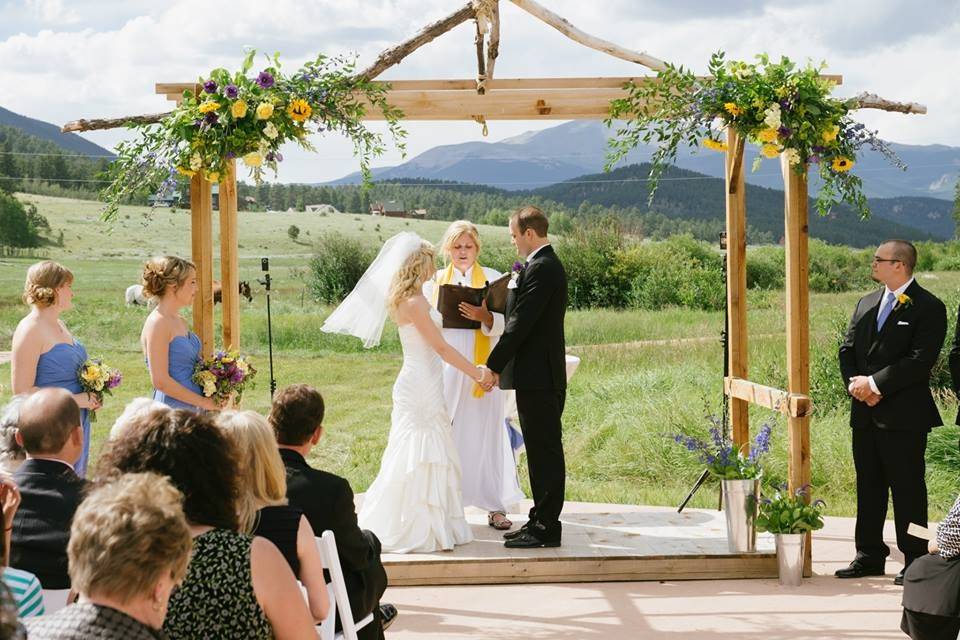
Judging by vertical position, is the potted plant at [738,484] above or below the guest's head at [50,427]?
below

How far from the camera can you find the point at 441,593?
229 inches

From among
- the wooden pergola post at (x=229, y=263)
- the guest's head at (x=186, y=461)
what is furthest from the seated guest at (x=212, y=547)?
the wooden pergola post at (x=229, y=263)

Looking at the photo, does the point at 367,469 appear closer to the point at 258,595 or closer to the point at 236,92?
the point at 236,92

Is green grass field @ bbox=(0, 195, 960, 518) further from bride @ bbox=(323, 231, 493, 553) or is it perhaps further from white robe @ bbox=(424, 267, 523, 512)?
white robe @ bbox=(424, 267, 523, 512)

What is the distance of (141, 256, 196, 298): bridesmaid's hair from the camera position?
17.9 ft

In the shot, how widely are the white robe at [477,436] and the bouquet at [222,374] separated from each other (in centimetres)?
144

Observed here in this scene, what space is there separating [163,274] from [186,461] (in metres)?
2.89

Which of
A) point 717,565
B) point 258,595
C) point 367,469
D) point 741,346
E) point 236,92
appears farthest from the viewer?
point 367,469

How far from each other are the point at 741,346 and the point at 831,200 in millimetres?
1227

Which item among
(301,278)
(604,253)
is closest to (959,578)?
(604,253)

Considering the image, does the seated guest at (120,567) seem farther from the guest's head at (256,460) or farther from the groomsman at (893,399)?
the groomsman at (893,399)

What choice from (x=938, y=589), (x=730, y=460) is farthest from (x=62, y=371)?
(x=938, y=589)

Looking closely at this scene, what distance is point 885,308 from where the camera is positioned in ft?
19.6

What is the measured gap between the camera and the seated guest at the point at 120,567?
2.09m
